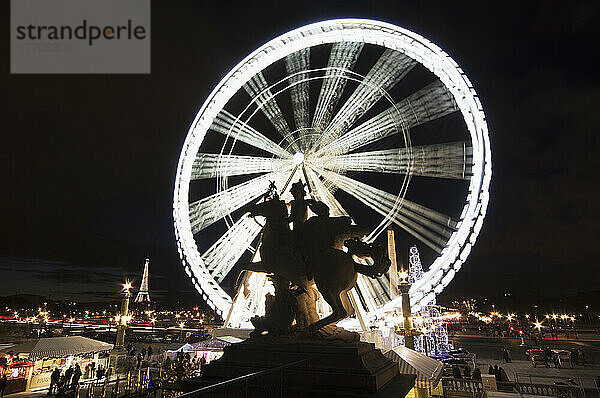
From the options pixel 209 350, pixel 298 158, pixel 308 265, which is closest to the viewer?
pixel 308 265

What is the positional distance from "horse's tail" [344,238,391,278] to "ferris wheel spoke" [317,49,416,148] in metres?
7.88

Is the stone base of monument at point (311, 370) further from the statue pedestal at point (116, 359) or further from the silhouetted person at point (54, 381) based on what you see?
the statue pedestal at point (116, 359)

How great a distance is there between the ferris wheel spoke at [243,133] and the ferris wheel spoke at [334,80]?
5.90ft

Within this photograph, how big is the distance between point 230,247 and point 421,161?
26.2 ft

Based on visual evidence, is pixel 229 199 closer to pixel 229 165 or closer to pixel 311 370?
pixel 229 165

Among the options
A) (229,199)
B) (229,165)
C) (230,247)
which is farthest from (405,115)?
(230,247)

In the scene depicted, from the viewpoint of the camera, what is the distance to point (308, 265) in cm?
698

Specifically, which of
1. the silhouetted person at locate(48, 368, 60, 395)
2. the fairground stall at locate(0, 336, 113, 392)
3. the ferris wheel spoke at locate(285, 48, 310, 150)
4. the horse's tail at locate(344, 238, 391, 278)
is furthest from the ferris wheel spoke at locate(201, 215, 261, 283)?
the horse's tail at locate(344, 238, 391, 278)

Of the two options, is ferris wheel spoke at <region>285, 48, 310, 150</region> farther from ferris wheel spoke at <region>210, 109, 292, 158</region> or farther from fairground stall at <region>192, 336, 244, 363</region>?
fairground stall at <region>192, 336, 244, 363</region>

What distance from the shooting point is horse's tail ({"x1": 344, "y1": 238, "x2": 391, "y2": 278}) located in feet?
23.0

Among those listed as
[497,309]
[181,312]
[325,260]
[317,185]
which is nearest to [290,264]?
[325,260]

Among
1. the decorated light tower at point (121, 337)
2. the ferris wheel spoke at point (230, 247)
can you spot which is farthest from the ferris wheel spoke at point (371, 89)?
the decorated light tower at point (121, 337)

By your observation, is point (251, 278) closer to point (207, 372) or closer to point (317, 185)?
point (317, 185)

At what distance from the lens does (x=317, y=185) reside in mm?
14102
